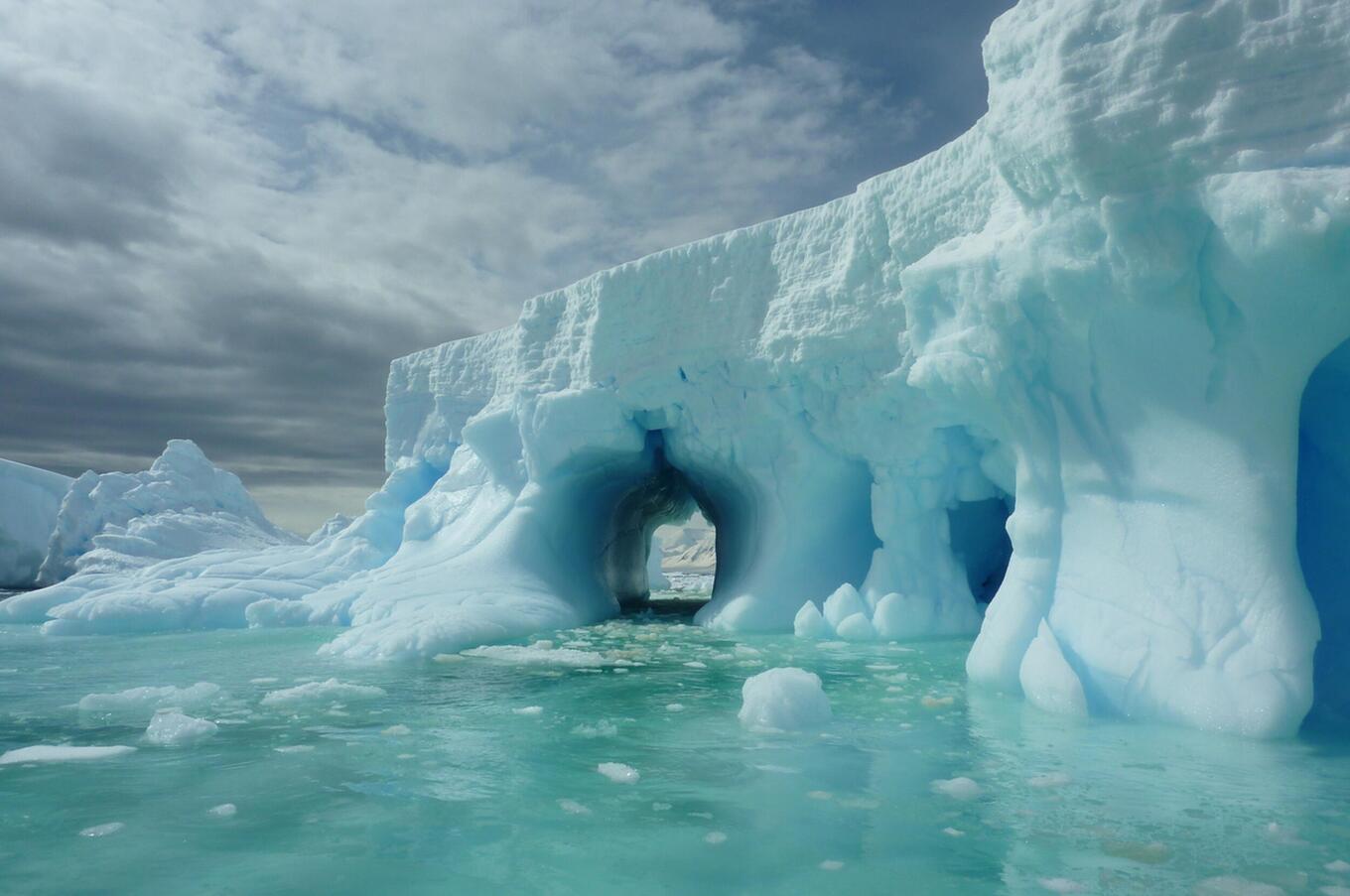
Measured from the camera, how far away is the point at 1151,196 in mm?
5188

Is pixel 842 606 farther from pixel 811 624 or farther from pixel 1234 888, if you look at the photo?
pixel 1234 888

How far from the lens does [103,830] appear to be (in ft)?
10.8

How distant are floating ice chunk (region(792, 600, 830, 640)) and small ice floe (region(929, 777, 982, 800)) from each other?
229 inches

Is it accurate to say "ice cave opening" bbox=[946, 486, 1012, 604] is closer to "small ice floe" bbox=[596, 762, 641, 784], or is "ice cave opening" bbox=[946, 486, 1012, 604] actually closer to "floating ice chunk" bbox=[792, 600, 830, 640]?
"floating ice chunk" bbox=[792, 600, 830, 640]

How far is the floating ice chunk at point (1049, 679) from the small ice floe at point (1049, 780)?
152cm

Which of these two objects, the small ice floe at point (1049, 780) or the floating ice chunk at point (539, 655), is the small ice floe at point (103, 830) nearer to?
the small ice floe at point (1049, 780)

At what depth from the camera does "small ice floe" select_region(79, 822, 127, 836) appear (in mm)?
3252

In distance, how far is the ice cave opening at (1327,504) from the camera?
5504 mm

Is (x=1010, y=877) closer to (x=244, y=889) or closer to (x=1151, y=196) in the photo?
(x=244, y=889)

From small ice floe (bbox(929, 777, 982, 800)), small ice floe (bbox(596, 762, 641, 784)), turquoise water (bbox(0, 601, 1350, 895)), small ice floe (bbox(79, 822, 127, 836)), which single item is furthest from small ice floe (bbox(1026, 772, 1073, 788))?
small ice floe (bbox(79, 822, 127, 836))

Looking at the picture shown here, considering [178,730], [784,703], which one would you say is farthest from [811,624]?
[178,730]

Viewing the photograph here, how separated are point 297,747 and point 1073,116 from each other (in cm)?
553

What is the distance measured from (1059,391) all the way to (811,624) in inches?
171

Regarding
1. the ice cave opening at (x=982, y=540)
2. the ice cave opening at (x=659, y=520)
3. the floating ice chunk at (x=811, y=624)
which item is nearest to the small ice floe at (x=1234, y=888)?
the floating ice chunk at (x=811, y=624)
